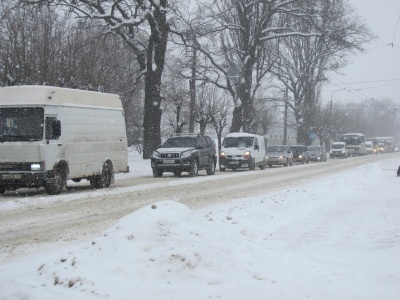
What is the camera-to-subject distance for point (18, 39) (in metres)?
26.5

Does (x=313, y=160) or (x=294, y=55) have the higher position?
(x=294, y=55)

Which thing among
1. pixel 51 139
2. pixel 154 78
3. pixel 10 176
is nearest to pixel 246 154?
pixel 154 78

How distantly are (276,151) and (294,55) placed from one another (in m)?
17.8

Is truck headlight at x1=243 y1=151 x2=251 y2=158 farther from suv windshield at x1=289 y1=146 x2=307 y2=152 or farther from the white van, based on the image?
suv windshield at x1=289 y1=146 x2=307 y2=152

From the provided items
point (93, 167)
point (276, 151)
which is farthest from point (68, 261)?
point (276, 151)

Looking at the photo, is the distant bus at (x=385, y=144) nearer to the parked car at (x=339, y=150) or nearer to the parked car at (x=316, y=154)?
the parked car at (x=339, y=150)

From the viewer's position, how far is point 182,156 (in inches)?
958

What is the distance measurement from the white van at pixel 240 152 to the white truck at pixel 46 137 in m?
15.3

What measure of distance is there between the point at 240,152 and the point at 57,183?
17967 mm

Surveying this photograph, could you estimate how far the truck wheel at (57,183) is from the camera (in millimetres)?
15523

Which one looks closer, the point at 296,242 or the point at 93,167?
the point at 296,242

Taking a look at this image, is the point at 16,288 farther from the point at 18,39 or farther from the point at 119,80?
the point at 119,80

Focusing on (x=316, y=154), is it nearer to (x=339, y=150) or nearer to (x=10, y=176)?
(x=339, y=150)

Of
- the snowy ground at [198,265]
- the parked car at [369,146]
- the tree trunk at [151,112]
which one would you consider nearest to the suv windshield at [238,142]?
the tree trunk at [151,112]
